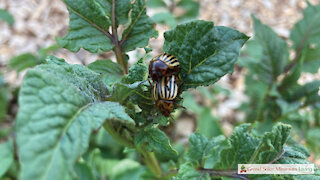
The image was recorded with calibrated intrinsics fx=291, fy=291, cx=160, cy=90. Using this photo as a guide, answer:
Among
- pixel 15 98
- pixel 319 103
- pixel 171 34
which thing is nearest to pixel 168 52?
pixel 171 34

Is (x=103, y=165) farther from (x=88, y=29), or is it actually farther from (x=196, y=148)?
(x=88, y=29)

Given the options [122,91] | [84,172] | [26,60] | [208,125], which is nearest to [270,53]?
[208,125]

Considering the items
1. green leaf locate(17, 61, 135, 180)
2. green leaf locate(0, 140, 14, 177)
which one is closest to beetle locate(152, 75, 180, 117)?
green leaf locate(17, 61, 135, 180)

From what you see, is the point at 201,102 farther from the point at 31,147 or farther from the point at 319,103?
the point at 31,147

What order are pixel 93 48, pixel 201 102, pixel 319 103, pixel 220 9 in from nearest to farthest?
pixel 93 48 < pixel 319 103 < pixel 201 102 < pixel 220 9

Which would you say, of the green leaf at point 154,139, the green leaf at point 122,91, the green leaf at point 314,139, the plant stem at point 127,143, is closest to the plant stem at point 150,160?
the plant stem at point 127,143

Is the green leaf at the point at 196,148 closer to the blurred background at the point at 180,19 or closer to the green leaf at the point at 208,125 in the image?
the green leaf at the point at 208,125

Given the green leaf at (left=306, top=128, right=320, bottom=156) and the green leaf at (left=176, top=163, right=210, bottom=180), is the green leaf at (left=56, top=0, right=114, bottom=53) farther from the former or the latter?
the green leaf at (left=306, top=128, right=320, bottom=156)
